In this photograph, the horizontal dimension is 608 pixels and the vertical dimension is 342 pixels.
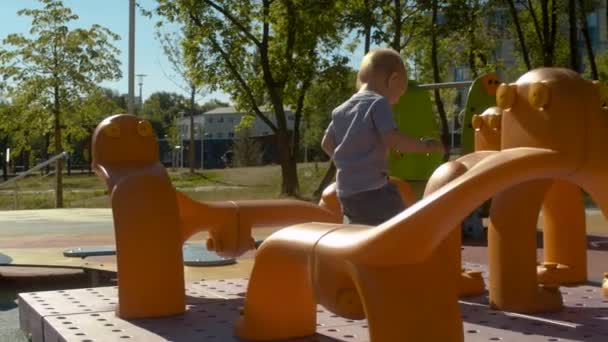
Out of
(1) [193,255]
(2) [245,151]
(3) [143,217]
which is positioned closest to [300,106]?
(1) [193,255]

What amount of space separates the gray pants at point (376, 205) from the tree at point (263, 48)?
50.8 feet

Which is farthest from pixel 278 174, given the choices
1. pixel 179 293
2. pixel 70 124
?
pixel 179 293

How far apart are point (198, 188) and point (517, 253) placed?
→ 25025mm

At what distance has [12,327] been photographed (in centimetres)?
523

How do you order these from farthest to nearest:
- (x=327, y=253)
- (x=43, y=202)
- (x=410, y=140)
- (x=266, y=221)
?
(x=43, y=202) → (x=266, y=221) → (x=410, y=140) → (x=327, y=253)

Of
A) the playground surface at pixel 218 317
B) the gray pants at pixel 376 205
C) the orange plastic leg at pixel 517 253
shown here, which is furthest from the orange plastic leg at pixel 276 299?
the orange plastic leg at pixel 517 253

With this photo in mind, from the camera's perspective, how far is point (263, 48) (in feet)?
65.1

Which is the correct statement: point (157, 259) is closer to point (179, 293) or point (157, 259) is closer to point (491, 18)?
point (179, 293)

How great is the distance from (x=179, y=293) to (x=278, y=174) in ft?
96.1

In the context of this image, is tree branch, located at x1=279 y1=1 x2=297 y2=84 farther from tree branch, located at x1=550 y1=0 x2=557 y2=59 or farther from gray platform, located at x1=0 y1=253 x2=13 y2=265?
gray platform, located at x1=0 y1=253 x2=13 y2=265

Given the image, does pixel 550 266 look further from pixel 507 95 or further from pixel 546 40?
pixel 546 40

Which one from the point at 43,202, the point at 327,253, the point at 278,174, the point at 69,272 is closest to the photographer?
the point at 327,253

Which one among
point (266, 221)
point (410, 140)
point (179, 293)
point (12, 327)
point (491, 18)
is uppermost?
point (491, 18)

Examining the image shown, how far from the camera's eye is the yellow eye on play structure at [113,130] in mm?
4570
